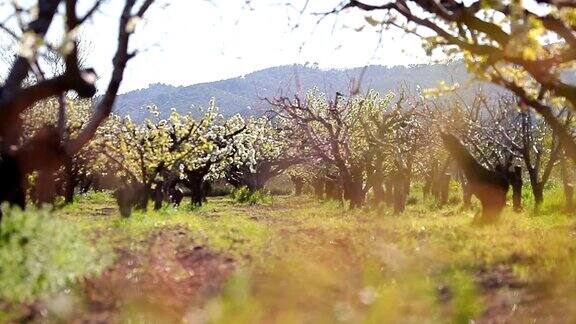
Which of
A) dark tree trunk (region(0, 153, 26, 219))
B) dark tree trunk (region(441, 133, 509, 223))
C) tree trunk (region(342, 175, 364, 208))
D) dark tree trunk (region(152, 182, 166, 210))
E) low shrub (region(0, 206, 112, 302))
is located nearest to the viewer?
low shrub (region(0, 206, 112, 302))

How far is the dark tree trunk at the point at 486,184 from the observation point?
16.5 meters

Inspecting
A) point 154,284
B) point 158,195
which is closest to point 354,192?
point 158,195

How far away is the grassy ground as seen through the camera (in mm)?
5531

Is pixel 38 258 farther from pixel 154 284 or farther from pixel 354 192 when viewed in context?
pixel 354 192

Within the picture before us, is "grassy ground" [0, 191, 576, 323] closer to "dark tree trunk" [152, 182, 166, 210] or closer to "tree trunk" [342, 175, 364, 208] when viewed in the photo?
"tree trunk" [342, 175, 364, 208]

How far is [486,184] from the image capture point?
16.7 metres

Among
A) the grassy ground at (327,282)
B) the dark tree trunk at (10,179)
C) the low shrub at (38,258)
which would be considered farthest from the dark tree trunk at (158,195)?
the low shrub at (38,258)

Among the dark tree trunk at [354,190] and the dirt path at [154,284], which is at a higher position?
the dark tree trunk at [354,190]

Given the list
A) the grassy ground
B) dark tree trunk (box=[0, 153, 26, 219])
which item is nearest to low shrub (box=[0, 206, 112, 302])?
the grassy ground

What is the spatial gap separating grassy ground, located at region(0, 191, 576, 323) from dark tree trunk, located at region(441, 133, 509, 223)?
3.89m

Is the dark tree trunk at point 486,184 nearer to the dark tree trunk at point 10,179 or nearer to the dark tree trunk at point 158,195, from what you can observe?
the dark tree trunk at point 10,179

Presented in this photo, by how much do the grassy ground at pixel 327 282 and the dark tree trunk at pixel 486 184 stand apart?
3894 millimetres

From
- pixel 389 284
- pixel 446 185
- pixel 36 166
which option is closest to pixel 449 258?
pixel 389 284

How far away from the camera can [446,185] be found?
3453 centimetres
